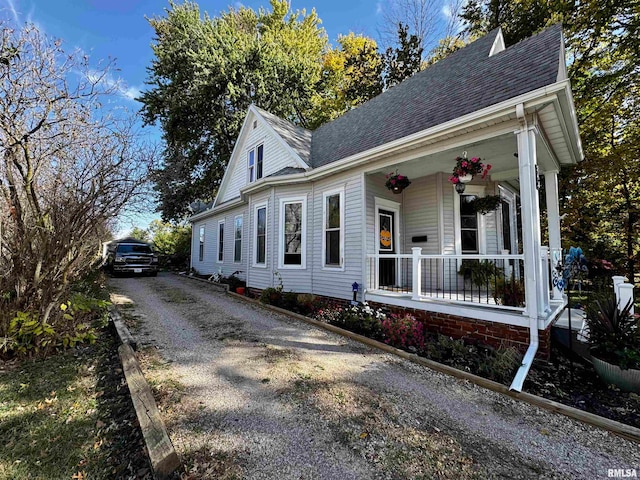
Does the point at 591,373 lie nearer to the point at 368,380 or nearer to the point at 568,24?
the point at 368,380

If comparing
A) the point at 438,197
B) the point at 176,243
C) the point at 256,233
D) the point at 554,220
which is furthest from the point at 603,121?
the point at 176,243

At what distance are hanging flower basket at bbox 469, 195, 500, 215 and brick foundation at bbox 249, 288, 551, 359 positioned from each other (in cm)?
296

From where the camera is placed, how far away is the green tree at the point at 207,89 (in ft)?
54.0

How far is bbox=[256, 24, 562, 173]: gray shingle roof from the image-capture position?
4.99 meters

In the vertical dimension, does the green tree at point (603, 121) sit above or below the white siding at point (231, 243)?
above

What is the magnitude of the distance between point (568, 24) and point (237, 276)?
1527 cm

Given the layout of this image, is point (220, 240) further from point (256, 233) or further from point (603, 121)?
point (603, 121)

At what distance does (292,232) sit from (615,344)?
21.8 ft

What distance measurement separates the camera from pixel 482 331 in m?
4.67

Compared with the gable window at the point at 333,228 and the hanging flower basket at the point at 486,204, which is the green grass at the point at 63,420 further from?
the hanging flower basket at the point at 486,204

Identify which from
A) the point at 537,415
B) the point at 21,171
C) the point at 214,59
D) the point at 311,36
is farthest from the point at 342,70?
the point at 537,415

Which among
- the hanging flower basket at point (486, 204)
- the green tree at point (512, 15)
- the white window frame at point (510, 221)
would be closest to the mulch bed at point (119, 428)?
the hanging flower basket at point (486, 204)

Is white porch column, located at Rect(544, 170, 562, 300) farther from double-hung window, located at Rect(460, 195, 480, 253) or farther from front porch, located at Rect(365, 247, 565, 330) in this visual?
double-hung window, located at Rect(460, 195, 480, 253)

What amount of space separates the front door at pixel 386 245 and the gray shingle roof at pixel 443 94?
5.92 ft
